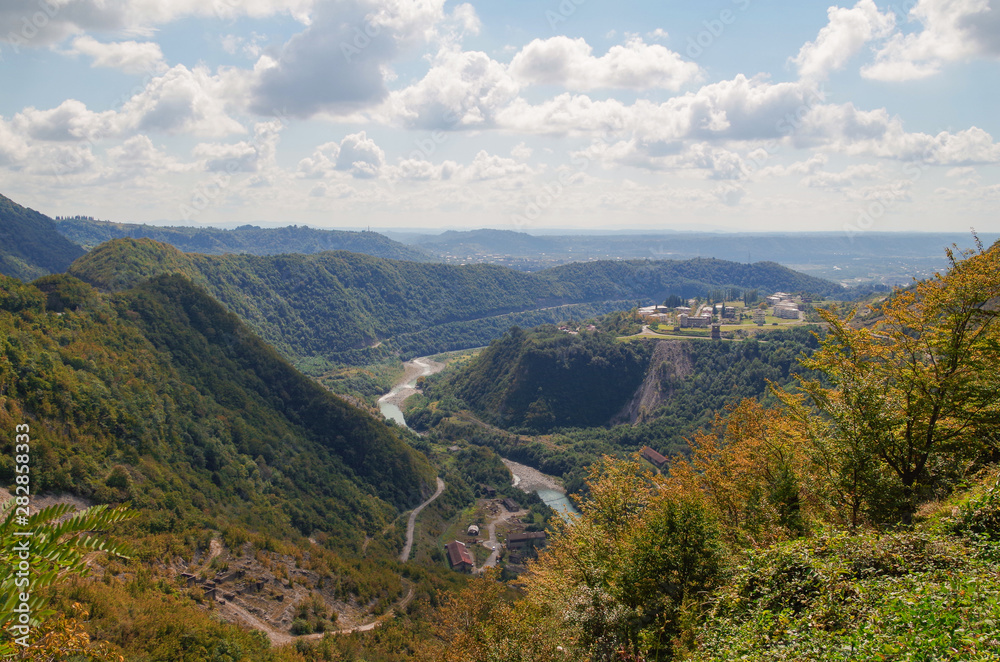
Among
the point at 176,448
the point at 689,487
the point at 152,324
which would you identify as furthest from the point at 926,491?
the point at 152,324

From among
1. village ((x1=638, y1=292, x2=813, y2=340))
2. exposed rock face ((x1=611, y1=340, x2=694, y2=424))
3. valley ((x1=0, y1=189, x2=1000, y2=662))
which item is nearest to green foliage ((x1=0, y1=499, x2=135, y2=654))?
valley ((x1=0, y1=189, x2=1000, y2=662))

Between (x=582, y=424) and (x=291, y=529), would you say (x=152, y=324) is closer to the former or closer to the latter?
(x=291, y=529)

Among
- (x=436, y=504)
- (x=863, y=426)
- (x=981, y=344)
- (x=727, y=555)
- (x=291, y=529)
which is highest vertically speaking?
(x=981, y=344)

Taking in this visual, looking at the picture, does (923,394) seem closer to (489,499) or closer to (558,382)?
(489,499)

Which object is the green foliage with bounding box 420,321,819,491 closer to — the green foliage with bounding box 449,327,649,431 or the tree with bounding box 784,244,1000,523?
the green foliage with bounding box 449,327,649,431

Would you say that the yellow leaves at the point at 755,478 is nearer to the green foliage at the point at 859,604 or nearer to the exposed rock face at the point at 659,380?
the green foliage at the point at 859,604

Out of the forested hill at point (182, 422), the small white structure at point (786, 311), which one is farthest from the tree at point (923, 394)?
the small white structure at point (786, 311)
